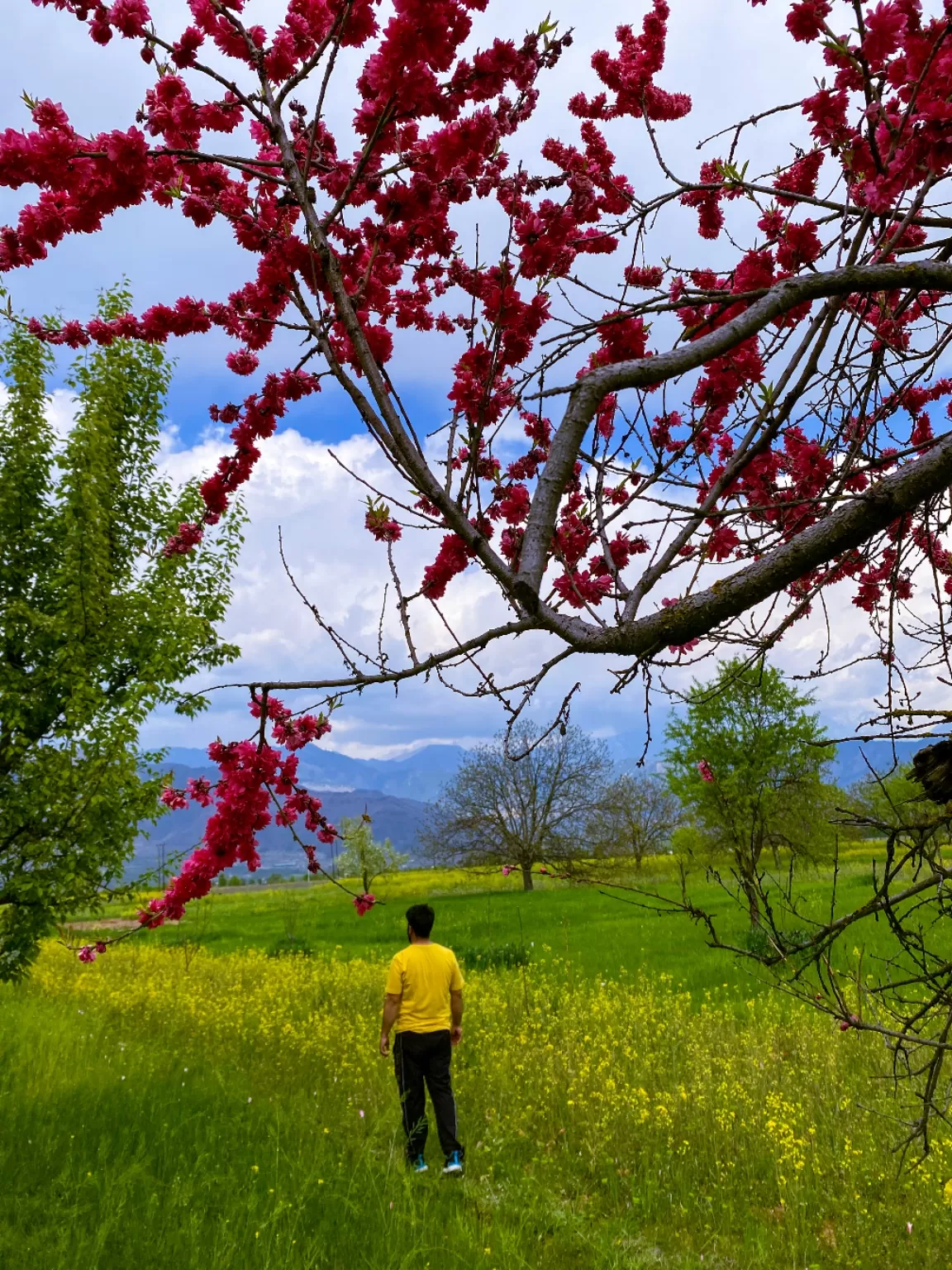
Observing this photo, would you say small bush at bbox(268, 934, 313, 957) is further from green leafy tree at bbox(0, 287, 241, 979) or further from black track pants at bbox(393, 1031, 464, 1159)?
black track pants at bbox(393, 1031, 464, 1159)

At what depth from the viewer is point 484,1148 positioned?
18.3ft

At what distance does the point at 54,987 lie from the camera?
11.6 meters

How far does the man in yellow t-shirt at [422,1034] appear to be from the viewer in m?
5.31

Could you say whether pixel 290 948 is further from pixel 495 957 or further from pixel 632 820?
pixel 632 820

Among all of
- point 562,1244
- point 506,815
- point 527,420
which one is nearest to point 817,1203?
point 562,1244

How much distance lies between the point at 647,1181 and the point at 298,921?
22.9 metres

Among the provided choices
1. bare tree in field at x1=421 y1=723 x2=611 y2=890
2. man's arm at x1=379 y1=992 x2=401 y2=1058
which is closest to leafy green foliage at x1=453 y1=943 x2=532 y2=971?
man's arm at x1=379 y1=992 x2=401 y2=1058

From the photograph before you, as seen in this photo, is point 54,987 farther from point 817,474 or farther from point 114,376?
point 817,474

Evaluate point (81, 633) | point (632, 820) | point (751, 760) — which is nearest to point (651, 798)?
point (632, 820)

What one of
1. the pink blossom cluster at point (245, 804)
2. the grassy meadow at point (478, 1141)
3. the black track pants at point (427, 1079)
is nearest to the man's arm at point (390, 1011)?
the black track pants at point (427, 1079)

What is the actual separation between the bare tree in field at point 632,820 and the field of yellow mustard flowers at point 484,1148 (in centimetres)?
2822

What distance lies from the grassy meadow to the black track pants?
8.1 inches

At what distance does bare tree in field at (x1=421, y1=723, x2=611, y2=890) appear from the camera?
3447cm

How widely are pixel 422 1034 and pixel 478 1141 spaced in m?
1.25
